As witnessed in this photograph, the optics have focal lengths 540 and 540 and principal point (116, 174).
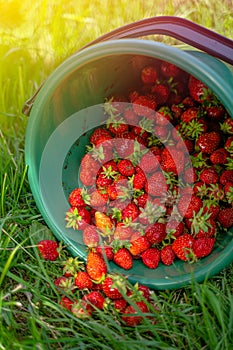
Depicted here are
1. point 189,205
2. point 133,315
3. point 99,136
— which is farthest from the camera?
point 99,136

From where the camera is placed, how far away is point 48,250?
1.29 meters

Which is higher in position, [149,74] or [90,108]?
[149,74]

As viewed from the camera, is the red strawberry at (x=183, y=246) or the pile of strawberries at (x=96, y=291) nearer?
the pile of strawberries at (x=96, y=291)

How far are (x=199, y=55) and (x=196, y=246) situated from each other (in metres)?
0.44

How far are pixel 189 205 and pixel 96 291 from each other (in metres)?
0.31

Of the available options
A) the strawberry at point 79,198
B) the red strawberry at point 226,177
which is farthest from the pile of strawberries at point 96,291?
the red strawberry at point 226,177

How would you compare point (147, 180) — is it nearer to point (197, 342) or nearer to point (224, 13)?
point (197, 342)

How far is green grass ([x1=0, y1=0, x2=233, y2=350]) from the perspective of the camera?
3.51ft

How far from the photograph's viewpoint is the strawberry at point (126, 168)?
139 cm

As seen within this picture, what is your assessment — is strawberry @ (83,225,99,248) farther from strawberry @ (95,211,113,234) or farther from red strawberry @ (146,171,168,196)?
red strawberry @ (146,171,168,196)

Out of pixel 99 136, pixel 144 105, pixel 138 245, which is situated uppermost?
pixel 144 105

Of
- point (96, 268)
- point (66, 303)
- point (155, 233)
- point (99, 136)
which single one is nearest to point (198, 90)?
point (99, 136)

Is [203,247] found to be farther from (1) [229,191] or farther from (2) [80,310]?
(2) [80,310]

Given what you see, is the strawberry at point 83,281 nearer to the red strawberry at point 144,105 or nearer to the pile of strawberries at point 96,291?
the pile of strawberries at point 96,291
